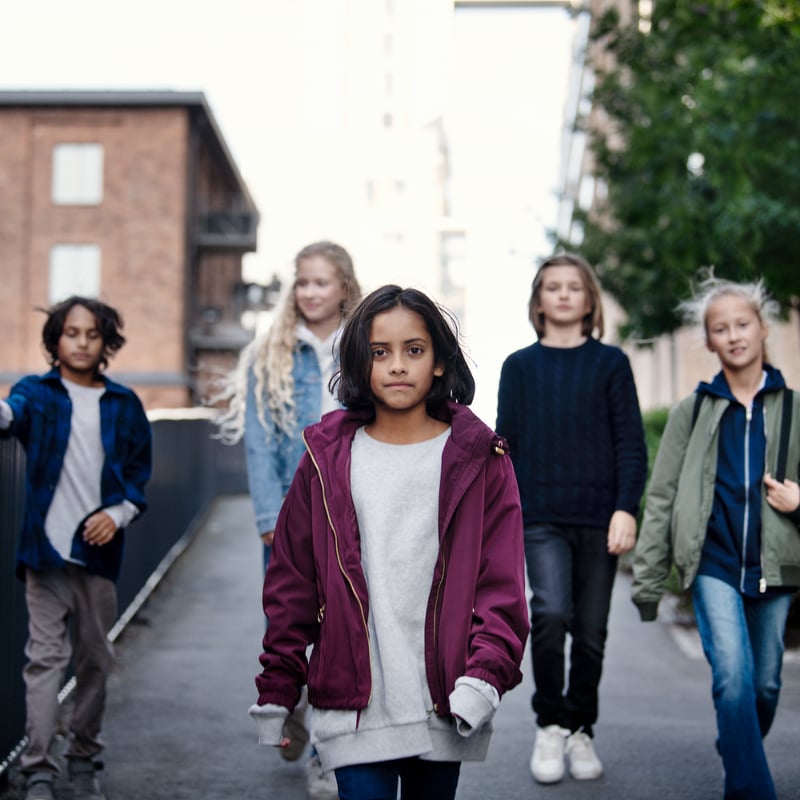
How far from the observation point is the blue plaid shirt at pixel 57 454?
497 cm

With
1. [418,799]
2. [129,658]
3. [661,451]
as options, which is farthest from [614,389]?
[129,658]

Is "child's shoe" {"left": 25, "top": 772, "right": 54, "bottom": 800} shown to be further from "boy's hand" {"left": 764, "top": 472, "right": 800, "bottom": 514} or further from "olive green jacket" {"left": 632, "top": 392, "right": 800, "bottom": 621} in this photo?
"boy's hand" {"left": 764, "top": 472, "right": 800, "bottom": 514}

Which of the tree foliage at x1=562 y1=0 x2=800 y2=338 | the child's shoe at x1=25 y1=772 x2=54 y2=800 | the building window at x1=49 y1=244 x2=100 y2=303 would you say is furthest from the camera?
the building window at x1=49 y1=244 x2=100 y2=303

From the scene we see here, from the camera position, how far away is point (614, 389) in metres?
5.34

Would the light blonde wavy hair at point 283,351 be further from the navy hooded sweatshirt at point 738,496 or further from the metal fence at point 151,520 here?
the navy hooded sweatshirt at point 738,496

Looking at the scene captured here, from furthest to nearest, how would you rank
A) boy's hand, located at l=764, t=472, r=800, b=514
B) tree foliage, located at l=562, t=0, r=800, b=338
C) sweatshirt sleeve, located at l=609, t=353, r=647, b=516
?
tree foliage, located at l=562, t=0, r=800, b=338, sweatshirt sleeve, located at l=609, t=353, r=647, b=516, boy's hand, located at l=764, t=472, r=800, b=514

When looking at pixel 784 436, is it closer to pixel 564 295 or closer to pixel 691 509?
pixel 691 509

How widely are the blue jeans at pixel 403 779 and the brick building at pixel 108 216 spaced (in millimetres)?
34470

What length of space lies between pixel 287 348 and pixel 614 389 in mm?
1334

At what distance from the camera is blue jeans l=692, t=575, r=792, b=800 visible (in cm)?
440

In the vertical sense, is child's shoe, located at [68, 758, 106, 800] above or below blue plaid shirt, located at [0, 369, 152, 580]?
below

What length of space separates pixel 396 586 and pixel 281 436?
93.7 inches

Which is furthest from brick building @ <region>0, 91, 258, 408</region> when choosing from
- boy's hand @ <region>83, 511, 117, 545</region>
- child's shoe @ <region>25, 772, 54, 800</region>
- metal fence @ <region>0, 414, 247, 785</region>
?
child's shoe @ <region>25, 772, 54, 800</region>

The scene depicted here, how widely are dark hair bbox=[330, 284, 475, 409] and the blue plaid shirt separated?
2.04 meters
